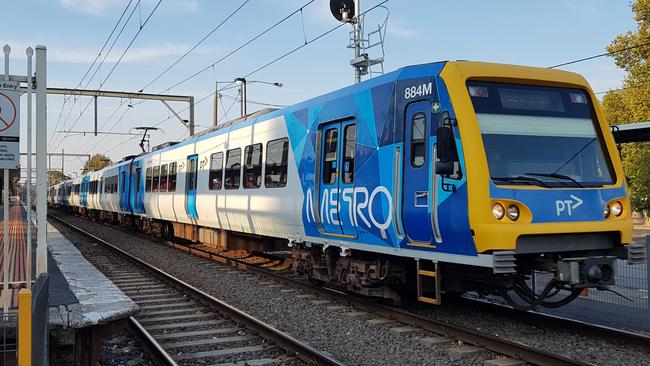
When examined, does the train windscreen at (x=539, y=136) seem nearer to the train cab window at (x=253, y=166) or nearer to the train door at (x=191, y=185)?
the train cab window at (x=253, y=166)

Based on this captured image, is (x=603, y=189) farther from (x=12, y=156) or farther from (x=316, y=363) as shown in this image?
(x=12, y=156)

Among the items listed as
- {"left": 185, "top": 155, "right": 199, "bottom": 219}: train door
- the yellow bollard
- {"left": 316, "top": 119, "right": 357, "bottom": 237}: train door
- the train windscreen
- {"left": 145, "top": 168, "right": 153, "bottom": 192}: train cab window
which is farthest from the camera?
{"left": 145, "top": 168, "right": 153, "bottom": 192}: train cab window

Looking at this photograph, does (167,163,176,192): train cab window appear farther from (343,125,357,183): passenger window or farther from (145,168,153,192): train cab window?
(343,125,357,183): passenger window

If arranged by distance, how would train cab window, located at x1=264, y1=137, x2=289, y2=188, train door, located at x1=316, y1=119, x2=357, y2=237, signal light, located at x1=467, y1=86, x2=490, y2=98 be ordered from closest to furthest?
1. signal light, located at x1=467, y1=86, x2=490, y2=98
2. train door, located at x1=316, y1=119, x2=357, y2=237
3. train cab window, located at x1=264, y1=137, x2=289, y2=188

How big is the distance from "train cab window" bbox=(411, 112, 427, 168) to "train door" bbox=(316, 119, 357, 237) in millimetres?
1289

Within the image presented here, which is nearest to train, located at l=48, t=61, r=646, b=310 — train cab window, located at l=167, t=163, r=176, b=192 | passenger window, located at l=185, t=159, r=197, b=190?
passenger window, located at l=185, t=159, r=197, b=190

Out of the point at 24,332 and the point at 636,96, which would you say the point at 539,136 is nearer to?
the point at 24,332

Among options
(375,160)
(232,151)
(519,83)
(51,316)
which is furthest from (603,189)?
(232,151)

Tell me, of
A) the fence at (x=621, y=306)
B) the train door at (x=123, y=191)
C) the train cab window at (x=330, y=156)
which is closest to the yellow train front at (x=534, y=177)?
the fence at (x=621, y=306)

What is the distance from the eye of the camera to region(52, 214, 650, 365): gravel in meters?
6.10

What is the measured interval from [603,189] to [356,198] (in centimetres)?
304

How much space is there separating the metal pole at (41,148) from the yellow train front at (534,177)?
393 centimetres

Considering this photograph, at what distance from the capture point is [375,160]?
7723 mm

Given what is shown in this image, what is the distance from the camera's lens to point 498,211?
6160 mm
